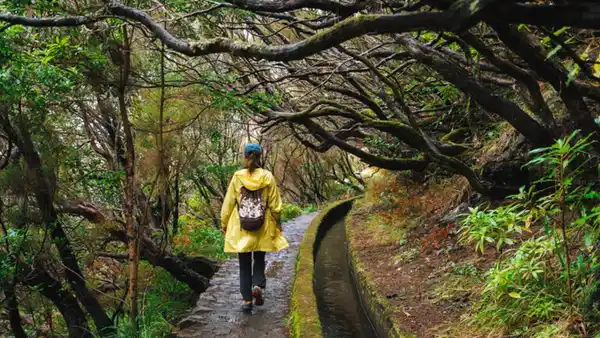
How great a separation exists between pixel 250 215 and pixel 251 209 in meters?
0.07

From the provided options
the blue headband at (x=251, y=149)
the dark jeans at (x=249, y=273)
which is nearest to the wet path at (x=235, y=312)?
the dark jeans at (x=249, y=273)

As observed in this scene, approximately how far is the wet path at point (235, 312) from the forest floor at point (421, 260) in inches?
58.8

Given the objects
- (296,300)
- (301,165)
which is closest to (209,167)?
(296,300)

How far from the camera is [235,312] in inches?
222

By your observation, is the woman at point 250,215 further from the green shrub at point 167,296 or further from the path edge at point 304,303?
the green shrub at point 167,296

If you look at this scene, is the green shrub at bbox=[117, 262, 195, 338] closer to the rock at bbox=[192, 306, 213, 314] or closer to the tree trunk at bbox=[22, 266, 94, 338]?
the tree trunk at bbox=[22, 266, 94, 338]

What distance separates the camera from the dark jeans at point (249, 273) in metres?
5.16

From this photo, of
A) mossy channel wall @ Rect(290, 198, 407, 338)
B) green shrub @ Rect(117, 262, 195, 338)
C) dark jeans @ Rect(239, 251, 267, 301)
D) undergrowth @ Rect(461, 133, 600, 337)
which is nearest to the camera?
undergrowth @ Rect(461, 133, 600, 337)

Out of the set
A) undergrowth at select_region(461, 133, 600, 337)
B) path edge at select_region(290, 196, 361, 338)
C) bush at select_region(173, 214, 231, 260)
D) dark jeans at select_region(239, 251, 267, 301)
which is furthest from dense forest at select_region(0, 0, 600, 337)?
path edge at select_region(290, 196, 361, 338)

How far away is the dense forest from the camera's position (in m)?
3.36

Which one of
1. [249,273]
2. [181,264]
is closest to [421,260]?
[249,273]

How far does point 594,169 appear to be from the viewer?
4219mm

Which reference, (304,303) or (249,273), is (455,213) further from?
(249,273)

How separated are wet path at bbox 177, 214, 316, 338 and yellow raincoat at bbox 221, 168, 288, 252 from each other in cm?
97
